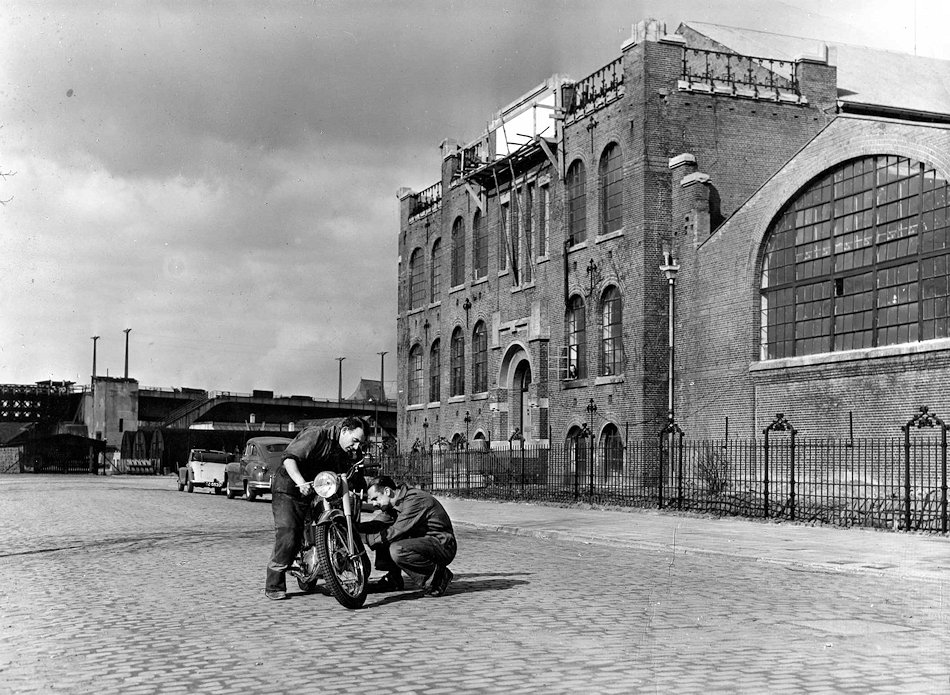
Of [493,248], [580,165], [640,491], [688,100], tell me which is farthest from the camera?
[493,248]

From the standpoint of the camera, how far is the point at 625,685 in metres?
5.79

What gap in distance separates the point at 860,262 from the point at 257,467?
16.6 metres

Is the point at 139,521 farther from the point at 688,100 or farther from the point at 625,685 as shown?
the point at 688,100

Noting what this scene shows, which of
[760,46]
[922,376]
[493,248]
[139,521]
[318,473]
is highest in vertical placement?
[760,46]

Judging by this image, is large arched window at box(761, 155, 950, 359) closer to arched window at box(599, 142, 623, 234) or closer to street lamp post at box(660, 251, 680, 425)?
street lamp post at box(660, 251, 680, 425)

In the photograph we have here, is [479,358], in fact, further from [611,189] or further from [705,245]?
[705,245]

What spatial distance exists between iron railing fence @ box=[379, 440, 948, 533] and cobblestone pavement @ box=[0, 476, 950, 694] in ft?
20.9

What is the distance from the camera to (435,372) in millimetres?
48750

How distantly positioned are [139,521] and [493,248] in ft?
81.5

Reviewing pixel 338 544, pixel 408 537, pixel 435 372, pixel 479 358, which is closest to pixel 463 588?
pixel 408 537

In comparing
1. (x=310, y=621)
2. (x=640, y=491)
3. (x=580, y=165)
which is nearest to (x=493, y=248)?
(x=580, y=165)

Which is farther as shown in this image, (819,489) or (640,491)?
(640,491)

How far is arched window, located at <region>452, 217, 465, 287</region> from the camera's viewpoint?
46188 mm

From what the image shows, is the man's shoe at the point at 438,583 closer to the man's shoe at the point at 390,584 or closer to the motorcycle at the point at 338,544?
the man's shoe at the point at 390,584
